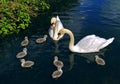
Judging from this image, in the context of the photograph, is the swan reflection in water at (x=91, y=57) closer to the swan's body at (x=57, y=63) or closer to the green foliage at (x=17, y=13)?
the swan's body at (x=57, y=63)

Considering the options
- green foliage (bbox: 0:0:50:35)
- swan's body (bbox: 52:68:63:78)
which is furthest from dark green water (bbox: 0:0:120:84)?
green foliage (bbox: 0:0:50:35)

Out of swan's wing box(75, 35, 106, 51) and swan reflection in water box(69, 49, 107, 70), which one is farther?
swan's wing box(75, 35, 106, 51)

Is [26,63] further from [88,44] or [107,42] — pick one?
[107,42]

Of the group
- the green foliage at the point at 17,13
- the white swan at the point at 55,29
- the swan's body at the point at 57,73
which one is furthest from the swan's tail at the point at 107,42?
the green foliage at the point at 17,13

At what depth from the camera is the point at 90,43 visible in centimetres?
2009

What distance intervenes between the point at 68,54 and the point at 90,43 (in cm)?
149

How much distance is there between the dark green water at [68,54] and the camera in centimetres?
1708

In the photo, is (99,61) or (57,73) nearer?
(57,73)

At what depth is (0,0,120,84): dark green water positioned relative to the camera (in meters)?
17.1

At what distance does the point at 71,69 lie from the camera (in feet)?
58.7

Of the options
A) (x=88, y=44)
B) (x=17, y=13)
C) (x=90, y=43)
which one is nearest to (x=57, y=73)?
(x=88, y=44)

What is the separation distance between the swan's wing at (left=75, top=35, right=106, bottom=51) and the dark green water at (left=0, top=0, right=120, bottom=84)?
442 mm

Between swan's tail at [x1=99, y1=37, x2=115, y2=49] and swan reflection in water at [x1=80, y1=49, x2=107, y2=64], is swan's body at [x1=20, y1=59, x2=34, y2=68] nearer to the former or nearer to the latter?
swan reflection in water at [x1=80, y1=49, x2=107, y2=64]

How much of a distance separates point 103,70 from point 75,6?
38.6 feet
